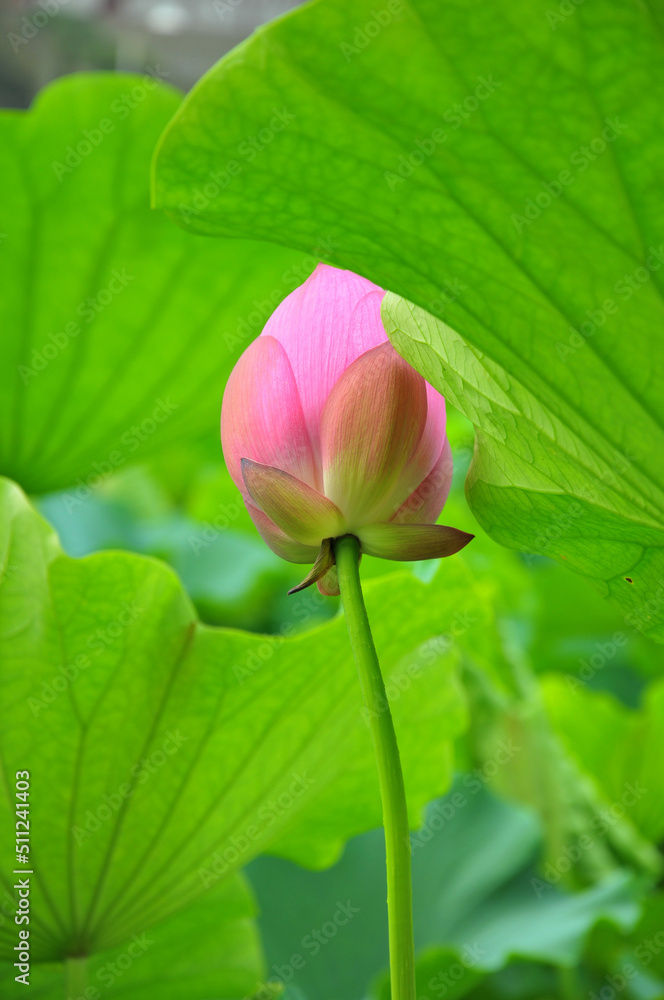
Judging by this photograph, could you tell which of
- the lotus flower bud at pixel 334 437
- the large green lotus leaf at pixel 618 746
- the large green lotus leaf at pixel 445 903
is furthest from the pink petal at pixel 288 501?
the large green lotus leaf at pixel 618 746

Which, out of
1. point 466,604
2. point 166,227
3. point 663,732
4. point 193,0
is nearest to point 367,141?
point 466,604

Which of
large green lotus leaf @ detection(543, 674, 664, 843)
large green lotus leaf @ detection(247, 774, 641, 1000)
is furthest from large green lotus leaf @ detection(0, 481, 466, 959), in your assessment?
large green lotus leaf @ detection(543, 674, 664, 843)

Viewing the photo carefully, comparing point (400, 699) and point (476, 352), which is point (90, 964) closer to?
point (400, 699)

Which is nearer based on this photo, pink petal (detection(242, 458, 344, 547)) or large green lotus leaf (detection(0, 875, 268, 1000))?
pink petal (detection(242, 458, 344, 547))

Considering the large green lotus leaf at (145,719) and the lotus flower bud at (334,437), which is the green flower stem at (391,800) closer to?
the lotus flower bud at (334,437)

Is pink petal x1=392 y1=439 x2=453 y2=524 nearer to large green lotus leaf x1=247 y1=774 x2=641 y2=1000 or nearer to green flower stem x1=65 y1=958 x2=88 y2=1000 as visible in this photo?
green flower stem x1=65 y1=958 x2=88 y2=1000
